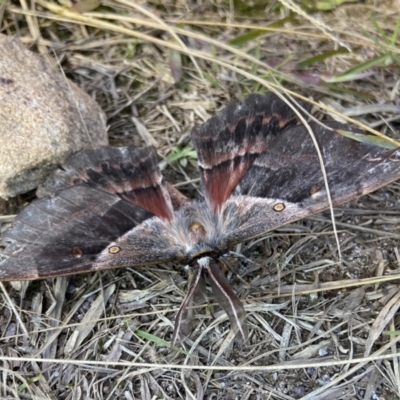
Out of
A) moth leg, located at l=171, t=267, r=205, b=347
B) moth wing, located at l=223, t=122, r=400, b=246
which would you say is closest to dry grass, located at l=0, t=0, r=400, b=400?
moth leg, located at l=171, t=267, r=205, b=347

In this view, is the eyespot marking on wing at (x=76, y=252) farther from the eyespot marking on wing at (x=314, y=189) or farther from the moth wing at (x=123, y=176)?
the eyespot marking on wing at (x=314, y=189)

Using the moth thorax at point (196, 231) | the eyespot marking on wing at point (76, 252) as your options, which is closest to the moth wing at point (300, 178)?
the moth thorax at point (196, 231)

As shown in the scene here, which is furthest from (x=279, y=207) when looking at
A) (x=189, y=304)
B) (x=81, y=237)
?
(x=81, y=237)

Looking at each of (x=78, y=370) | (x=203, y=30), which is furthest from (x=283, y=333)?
(x=203, y=30)

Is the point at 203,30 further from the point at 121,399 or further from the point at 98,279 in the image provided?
the point at 121,399

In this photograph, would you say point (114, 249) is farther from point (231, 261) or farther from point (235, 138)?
point (235, 138)

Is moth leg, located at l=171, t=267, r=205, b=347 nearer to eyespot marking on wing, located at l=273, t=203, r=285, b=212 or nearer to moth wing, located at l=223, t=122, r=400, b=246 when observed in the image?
moth wing, located at l=223, t=122, r=400, b=246
